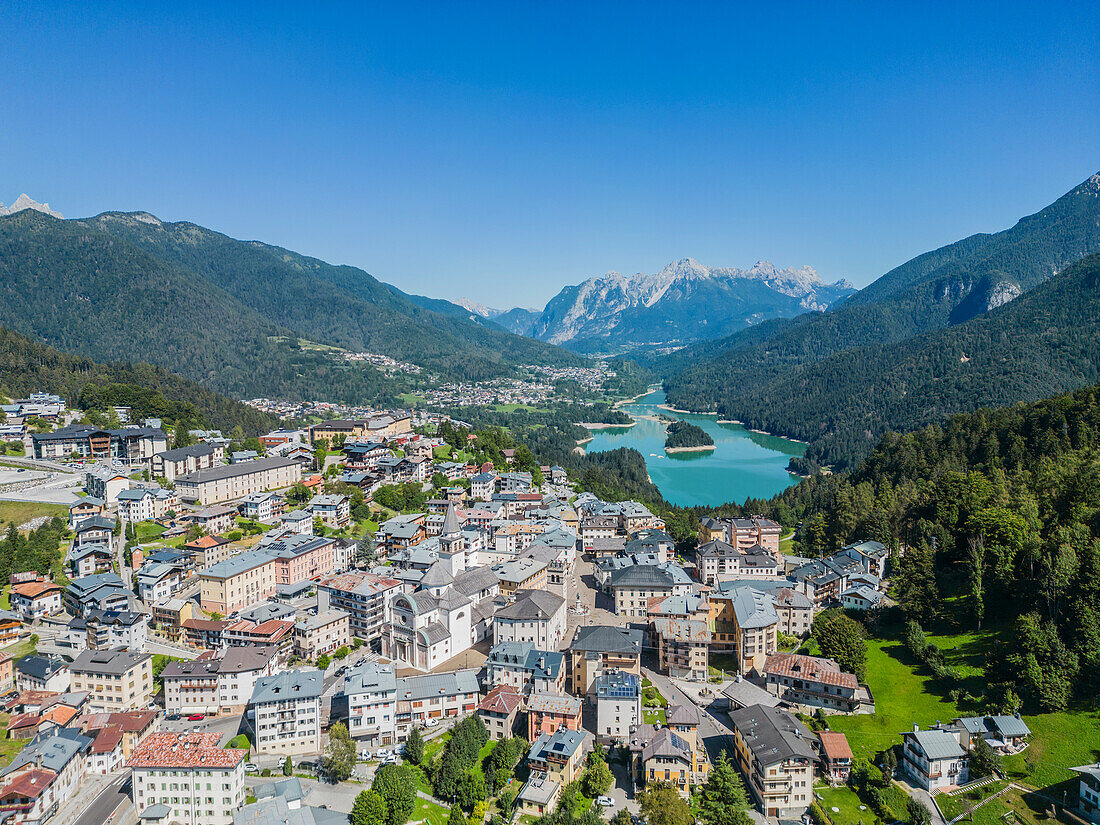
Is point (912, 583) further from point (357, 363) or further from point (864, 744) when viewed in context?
point (357, 363)

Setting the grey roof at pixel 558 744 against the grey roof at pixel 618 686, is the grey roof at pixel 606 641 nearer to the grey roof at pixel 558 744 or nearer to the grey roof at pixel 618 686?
the grey roof at pixel 618 686

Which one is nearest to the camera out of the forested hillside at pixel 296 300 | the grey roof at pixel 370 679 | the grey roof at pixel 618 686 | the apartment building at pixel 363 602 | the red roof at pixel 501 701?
the grey roof at pixel 370 679

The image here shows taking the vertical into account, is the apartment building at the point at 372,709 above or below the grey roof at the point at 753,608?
below

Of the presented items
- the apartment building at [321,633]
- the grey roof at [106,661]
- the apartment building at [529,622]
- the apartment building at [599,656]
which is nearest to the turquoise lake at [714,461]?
the apartment building at [529,622]

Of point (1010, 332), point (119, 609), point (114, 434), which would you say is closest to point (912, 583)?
point (119, 609)

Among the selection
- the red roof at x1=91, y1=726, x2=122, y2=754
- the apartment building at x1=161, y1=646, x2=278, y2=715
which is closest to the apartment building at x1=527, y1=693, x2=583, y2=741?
the apartment building at x1=161, y1=646, x2=278, y2=715

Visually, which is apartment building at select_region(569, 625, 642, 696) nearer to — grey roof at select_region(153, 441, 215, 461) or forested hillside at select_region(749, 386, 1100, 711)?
forested hillside at select_region(749, 386, 1100, 711)
